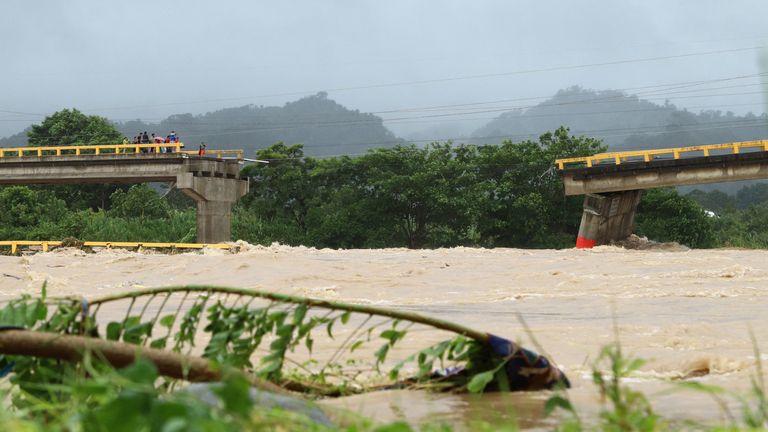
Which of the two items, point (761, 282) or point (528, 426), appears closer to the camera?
point (528, 426)

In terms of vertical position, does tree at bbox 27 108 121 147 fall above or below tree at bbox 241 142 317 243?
above

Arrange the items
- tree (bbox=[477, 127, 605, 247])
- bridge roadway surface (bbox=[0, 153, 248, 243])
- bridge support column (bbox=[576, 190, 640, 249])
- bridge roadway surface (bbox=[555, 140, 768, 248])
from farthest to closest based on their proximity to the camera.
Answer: tree (bbox=[477, 127, 605, 247]) < bridge roadway surface (bbox=[0, 153, 248, 243]) < bridge support column (bbox=[576, 190, 640, 249]) < bridge roadway surface (bbox=[555, 140, 768, 248])

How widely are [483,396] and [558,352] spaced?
2.07 metres

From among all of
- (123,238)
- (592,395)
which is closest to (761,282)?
(592,395)

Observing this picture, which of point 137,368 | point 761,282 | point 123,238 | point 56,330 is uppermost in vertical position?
point 137,368

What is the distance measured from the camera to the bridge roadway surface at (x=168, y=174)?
39406 millimetres

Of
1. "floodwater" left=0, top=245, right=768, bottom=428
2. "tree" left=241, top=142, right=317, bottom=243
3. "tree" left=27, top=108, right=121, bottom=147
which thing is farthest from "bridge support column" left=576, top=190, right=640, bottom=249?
"tree" left=27, top=108, right=121, bottom=147

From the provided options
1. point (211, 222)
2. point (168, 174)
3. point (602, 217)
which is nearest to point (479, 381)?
point (602, 217)

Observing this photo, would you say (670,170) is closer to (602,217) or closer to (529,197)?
(602,217)

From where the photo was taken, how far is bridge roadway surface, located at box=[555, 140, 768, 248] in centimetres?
3306

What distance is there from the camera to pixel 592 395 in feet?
12.4

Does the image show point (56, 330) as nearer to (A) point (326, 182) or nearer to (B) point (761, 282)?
(B) point (761, 282)

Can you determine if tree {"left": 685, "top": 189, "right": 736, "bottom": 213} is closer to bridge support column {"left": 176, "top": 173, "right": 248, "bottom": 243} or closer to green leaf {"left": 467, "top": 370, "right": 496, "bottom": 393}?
bridge support column {"left": 176, "top": 173, "right": 248, "bottom": 243}

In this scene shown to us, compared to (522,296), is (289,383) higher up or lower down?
higher up
